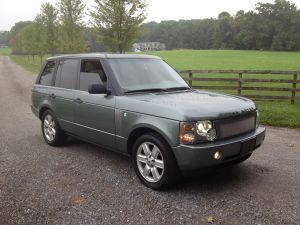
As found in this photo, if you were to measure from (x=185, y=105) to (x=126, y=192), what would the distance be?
1.38 metres

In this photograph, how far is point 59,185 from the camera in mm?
4805

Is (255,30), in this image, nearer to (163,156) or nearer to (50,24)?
(50,24)

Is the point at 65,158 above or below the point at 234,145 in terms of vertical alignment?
below

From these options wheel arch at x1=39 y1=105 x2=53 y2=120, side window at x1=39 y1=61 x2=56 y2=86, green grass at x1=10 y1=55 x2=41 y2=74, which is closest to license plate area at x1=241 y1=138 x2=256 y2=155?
wheel arch at x1=39 y1=105 x2=53 y2=120

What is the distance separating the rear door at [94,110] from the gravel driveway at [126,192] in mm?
517

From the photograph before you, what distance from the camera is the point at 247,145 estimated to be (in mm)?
4574

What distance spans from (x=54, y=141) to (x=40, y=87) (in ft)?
3.92

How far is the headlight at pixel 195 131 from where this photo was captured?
4145 mm

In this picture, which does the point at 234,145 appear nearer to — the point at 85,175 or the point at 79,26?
the point at 85,175

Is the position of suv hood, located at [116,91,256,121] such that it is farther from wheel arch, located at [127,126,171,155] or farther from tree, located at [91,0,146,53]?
tree, located at [91,0,146,53]

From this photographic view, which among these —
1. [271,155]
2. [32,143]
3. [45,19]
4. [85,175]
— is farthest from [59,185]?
[45,19]

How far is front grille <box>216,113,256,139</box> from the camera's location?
171 inches

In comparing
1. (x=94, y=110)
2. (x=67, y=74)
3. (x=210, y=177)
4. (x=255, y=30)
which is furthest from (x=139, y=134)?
(x=255, y=30)

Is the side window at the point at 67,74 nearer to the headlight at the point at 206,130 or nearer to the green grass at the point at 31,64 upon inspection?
the headlight at the point at 206,130
